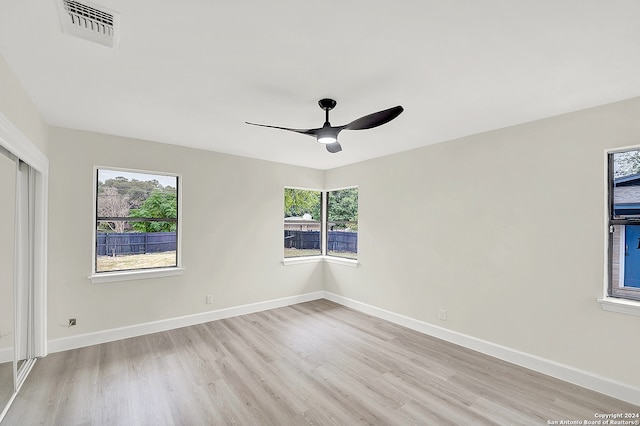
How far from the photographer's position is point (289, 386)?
105 inches

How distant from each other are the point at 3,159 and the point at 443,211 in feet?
13.8

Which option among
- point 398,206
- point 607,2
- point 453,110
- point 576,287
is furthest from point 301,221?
point 607,2

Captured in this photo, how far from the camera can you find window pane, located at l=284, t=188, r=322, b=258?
541 centimetres

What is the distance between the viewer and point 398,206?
434 centimetres

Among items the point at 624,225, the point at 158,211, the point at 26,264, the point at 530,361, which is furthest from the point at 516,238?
the point at 26,264

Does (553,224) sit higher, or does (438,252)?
(553,224)

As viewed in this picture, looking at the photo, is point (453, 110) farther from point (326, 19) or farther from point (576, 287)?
point (576, 287)

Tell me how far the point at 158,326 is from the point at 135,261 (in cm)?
90

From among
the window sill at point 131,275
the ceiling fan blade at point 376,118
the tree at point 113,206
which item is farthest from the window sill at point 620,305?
the tree at point 113,206

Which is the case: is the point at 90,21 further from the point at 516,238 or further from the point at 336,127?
the point at 516,238

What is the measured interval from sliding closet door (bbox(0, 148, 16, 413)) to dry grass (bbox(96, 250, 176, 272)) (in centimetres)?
112

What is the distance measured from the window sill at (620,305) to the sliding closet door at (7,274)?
16.0 feet

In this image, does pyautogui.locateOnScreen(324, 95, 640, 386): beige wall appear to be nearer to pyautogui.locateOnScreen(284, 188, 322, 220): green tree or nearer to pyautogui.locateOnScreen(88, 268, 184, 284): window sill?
pyautogui.locateOnScreen(284, 188, 322, 220): green tree

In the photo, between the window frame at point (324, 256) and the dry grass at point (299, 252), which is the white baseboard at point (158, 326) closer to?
the window frame at point (324, 256)
